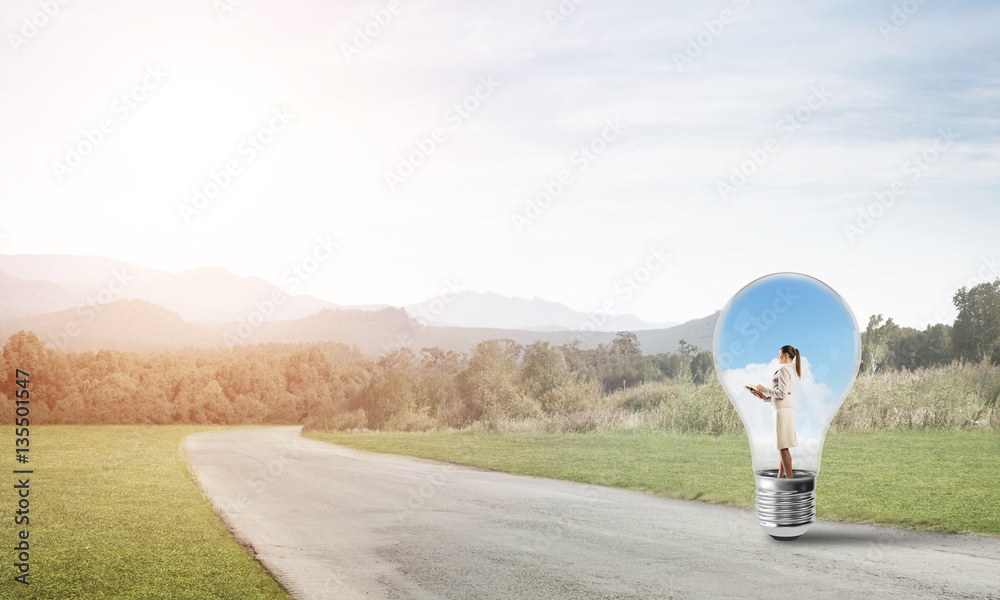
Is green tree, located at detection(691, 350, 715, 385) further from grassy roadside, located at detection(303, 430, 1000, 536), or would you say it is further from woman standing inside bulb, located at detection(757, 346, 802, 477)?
woman standing inside bulb, located at detection(757, 346, 802, 477)

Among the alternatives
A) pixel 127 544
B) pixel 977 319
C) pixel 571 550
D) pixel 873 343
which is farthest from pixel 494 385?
pixel 977 319

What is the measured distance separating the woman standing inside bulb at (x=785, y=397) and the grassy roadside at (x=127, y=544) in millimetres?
5379

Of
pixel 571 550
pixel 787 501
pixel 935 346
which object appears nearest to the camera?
pixel 787 501

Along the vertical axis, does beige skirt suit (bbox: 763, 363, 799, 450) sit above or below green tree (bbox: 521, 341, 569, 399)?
above

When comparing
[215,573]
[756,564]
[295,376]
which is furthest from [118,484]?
[295,376]

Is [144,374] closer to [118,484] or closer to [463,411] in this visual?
[463,411]

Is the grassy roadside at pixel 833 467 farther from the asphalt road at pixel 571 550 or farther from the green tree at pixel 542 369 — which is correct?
the green tree at pixel 542 369

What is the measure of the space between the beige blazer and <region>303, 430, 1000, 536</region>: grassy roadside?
148 inches

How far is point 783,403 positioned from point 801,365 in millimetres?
447

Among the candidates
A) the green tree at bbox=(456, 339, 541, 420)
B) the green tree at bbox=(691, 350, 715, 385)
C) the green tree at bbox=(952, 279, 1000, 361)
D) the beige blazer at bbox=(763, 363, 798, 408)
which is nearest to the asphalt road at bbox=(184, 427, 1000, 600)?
the beige blazer at bbox=(763, 363, 798, 408)

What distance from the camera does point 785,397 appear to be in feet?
25.8

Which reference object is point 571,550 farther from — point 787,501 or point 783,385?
point 783,385

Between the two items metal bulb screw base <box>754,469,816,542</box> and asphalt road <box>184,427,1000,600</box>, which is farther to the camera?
metal bulb screw base <box>754,469,816,542</box>

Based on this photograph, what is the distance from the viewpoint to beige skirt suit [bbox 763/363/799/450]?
7.86 meters
